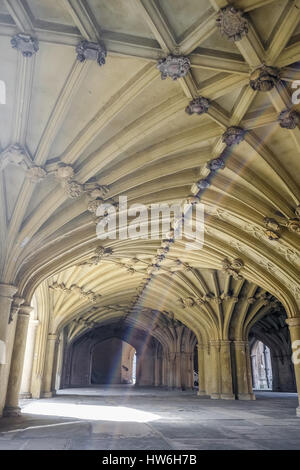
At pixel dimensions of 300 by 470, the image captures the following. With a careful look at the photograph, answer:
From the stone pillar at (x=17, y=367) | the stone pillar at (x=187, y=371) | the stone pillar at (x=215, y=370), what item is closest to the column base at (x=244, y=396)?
the stone pillar at (x=215, y=370)

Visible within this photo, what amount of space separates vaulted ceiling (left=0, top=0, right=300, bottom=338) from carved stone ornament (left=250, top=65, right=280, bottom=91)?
10 cm

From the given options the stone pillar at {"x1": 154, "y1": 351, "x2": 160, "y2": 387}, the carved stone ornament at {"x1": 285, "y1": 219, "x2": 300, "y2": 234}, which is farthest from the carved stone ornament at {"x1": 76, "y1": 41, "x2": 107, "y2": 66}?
the stone pillar at {"x1": 154, "y1": 351, "x2": 160, "y2": 387}

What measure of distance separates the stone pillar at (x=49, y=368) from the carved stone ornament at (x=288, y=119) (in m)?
13.4

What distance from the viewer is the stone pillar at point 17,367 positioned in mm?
8383

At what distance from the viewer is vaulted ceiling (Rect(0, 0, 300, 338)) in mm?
4863

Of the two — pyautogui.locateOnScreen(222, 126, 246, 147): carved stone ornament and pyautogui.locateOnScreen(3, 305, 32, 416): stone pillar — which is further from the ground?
pyautogui.locateOnScreen(222, 126, 246, 147): carved stone ornament

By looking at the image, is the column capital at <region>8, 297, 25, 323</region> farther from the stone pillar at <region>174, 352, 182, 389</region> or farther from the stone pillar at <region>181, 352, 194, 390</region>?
the stone pillar at <region>181, 352, 194, 390</region>

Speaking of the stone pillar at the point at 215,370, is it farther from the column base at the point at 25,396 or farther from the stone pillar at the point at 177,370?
the stone pillar at the point at 177,370

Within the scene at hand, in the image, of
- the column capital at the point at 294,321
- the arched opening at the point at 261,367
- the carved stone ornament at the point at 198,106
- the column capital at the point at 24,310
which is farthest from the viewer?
the arched opening at the point at 261,367

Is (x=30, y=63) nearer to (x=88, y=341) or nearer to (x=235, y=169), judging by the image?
(x=235, y=169)

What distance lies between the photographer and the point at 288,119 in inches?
254

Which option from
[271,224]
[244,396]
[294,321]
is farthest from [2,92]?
[244,396]

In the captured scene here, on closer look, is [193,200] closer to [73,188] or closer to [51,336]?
[73,188]

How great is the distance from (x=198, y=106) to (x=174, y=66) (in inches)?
42.1
